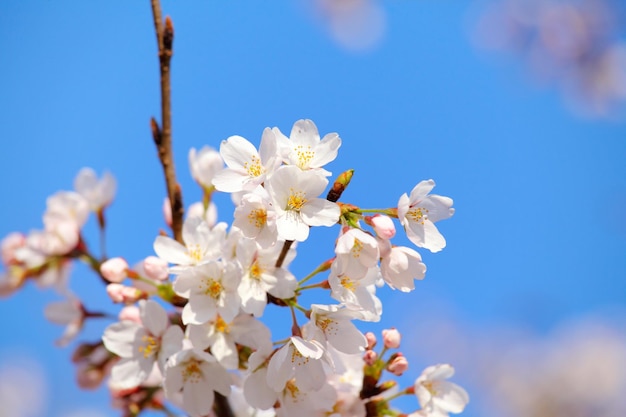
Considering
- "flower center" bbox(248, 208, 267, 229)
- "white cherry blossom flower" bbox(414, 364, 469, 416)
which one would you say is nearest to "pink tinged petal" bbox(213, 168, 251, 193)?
"flower center" bbox(248, 208, 267, 229)

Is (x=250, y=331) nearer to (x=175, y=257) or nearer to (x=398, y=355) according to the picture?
(x=175, y=257)

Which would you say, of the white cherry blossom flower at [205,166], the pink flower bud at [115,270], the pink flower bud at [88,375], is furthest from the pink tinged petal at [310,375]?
the pink flower bud at [88,375]

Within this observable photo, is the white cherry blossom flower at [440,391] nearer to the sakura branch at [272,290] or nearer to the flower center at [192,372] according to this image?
the sakura branch at [272,290]

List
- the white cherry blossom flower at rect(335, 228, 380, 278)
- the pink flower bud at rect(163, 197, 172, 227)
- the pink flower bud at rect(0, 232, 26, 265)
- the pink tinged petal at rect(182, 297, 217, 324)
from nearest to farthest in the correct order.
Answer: the white cherry blossom flower at rect(335, 228, 380, 278)
the pink tinged petal at rect(182, 297, 217, 324)
the pink flower bud at rect(163, 197, 172, 227)
the pink flower bud at rect(0, 232, 26, 265)

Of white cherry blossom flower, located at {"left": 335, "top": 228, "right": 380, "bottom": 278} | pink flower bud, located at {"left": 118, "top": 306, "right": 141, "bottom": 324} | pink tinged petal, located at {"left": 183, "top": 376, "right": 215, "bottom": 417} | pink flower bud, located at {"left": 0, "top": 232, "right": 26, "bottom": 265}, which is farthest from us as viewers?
pink flower bud, located at {"left": 0, "top": 232, "right": 26, "bottom": 265}

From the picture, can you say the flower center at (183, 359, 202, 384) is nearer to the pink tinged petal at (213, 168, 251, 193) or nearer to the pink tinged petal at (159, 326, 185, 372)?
the pink tinged petal at (159, 326, 185, 372)

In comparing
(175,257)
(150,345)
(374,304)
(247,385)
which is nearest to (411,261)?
(374,304)

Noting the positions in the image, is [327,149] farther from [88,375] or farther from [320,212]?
[88,375]
